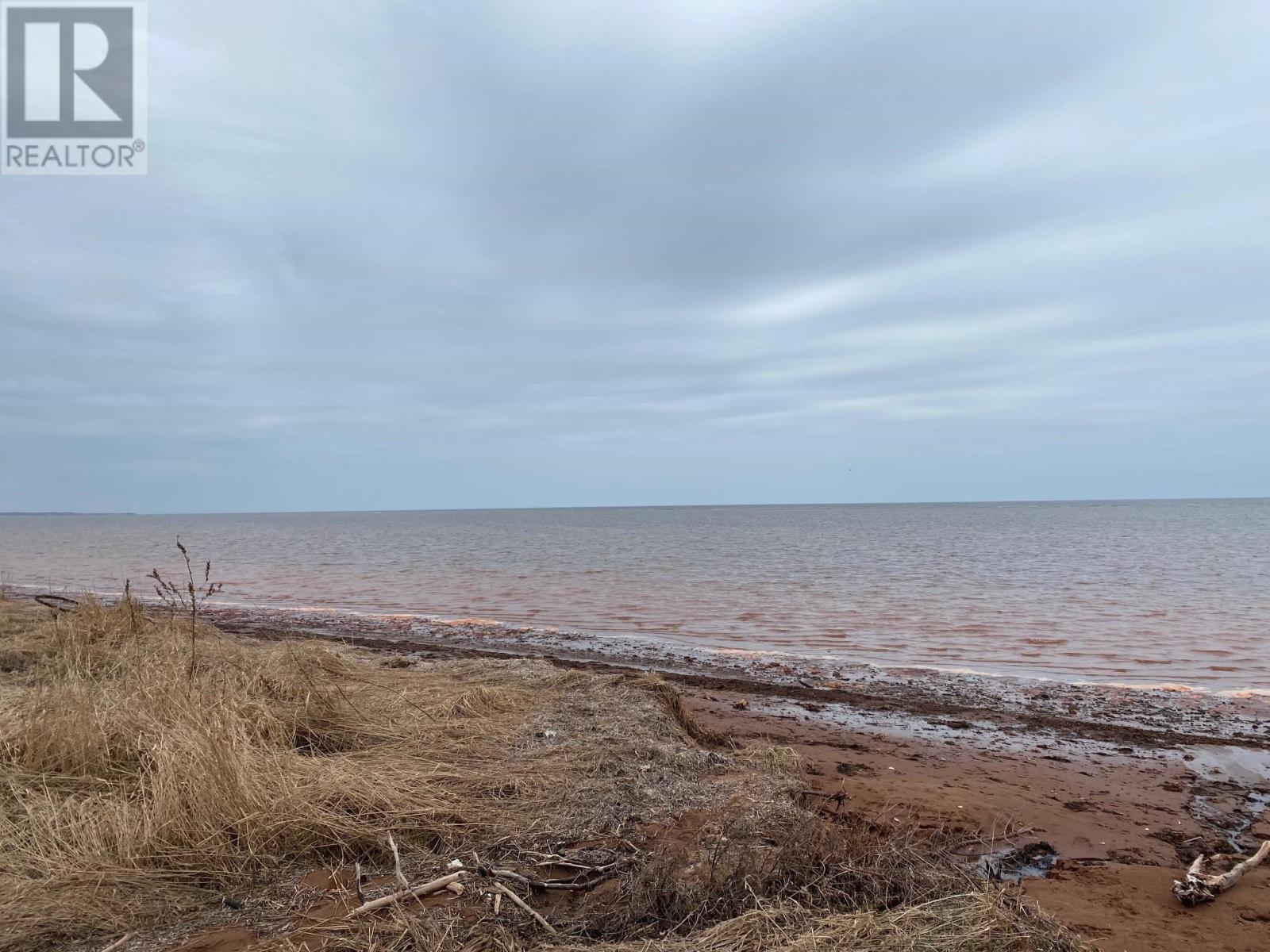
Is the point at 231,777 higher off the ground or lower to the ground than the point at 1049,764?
higher

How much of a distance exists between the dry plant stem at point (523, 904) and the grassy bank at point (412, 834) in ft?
0.13

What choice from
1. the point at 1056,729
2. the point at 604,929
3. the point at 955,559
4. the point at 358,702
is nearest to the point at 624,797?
the point at 604,929

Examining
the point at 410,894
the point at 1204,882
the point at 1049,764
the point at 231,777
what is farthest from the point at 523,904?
the point at 1049,764

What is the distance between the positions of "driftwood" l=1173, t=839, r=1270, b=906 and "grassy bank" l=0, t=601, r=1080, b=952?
1.20 m

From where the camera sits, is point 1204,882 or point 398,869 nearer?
point 398,869

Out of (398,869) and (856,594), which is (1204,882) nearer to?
(398,869)

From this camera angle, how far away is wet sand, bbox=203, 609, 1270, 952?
3.84 meters

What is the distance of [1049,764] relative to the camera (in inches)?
269

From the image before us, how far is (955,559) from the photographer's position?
1325 inches

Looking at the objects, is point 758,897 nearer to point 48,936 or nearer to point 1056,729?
point 48,936

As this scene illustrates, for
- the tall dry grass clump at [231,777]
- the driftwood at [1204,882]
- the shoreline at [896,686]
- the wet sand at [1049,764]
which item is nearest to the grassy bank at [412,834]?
the tall dry grass clump at [231,777]

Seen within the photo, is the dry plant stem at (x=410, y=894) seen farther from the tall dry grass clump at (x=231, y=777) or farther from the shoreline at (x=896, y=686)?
the shoreline at (x=896, y=686)

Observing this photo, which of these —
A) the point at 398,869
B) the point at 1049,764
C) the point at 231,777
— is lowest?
the point at 1049,764

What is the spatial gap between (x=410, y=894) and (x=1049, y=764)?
6.22m
